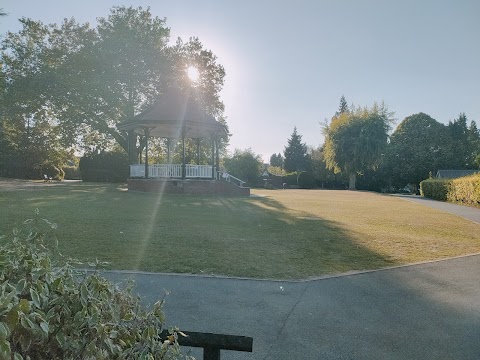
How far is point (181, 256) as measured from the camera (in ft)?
23.0

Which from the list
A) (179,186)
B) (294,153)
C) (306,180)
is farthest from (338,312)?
(294,153)

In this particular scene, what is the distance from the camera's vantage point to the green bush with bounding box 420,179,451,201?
93.6 feet

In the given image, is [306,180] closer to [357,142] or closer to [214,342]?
[357,142]

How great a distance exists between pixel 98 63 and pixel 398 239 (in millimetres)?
A: 27775

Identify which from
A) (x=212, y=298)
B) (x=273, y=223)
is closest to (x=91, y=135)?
(x=273, y=223)

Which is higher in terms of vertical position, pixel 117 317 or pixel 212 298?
pixel 117 317

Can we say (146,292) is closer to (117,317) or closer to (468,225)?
(117,317)

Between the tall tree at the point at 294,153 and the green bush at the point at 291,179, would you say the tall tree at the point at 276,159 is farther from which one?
the green bush at the point at 291,179

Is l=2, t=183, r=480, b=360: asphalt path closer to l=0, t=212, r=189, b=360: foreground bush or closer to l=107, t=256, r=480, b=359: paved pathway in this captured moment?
l=107, t=256, r=480, b=359: paved pathway

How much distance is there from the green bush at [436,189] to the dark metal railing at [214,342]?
1189 inches

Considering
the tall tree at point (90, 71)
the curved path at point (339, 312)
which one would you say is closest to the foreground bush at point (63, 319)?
the curved path at point (339, 312)

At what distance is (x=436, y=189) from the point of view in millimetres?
30750

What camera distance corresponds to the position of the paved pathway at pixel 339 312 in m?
3.57

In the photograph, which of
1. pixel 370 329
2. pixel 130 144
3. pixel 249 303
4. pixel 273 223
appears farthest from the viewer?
pixel 130 144
